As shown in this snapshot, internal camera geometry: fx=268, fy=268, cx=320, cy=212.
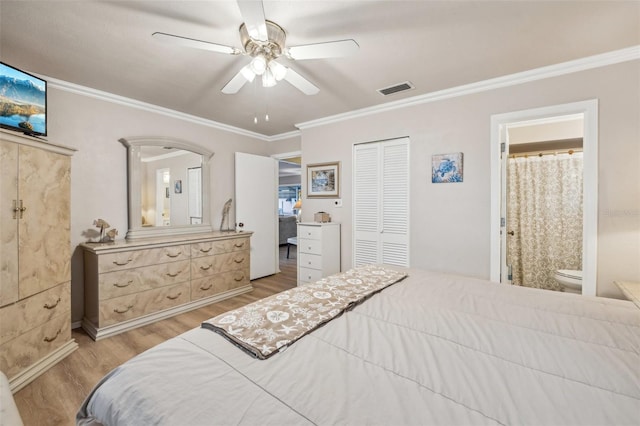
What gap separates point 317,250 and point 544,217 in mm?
3133

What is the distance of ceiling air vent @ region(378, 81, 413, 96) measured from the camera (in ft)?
9.08

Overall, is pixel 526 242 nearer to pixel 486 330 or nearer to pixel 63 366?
pixel 486 330

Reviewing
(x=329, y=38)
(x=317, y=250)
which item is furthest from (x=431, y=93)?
(x=317, y=250)

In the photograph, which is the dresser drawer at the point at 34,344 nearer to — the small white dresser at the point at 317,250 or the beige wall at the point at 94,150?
the beige wall at the point at 94,150

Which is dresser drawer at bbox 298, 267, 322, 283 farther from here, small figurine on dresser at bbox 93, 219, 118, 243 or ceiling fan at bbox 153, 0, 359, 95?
ceiling fan at bbox 153, 0, 359, 95

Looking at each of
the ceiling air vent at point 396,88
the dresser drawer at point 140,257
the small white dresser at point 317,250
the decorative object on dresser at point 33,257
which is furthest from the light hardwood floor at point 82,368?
the ceiling air vent at point 396,88

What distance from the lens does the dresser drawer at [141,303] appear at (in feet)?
8.41

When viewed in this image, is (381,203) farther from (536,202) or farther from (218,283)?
(218,283)

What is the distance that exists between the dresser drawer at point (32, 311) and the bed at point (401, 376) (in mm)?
1505

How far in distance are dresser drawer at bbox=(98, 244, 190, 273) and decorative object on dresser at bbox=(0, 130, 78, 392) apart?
297mm

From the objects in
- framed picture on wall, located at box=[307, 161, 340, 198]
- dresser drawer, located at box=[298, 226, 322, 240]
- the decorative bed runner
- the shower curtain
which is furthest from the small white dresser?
Result: the shower curtain

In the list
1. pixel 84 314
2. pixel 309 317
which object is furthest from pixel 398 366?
pixel 84 314

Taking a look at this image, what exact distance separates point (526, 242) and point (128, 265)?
494 cm

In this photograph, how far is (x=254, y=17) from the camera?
4.63 ft
